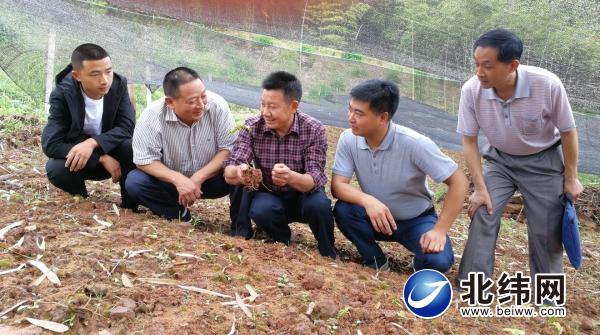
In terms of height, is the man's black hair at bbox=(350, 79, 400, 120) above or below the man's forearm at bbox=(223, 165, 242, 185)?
above

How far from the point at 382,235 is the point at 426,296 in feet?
2.97

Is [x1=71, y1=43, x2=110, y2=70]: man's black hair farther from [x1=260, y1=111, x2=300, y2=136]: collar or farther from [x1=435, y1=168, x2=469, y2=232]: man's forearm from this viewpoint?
[x1=435, y1=168, x2=469, y2=232]: man's forearm

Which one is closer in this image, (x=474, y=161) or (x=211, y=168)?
(x=474, y=161)

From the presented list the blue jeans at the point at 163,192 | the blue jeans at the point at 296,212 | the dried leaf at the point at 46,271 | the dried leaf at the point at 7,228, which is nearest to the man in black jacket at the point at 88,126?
the blue jeans at the point at 163,192

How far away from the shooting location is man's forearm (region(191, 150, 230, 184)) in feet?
13.5

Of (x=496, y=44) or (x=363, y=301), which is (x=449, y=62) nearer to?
(x=496, y=44)

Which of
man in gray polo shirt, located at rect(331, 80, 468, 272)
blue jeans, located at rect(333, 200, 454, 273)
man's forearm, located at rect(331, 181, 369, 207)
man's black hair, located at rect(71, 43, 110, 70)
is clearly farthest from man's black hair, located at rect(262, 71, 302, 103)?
man's black hair, located at rect(71, 43, 110, 70)

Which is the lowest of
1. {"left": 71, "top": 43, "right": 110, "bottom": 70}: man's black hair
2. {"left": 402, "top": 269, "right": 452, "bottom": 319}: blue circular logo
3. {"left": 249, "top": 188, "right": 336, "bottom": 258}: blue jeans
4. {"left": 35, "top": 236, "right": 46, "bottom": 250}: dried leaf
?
{"left": 402, "top": 269, "right": 452, "bottom": 319}: blue circular logo

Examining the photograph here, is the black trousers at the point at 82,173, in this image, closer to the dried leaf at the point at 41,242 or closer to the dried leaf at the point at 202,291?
the dried leaf at the point at 41,242

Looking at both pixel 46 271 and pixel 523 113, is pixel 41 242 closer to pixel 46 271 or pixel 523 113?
pixel 46 271

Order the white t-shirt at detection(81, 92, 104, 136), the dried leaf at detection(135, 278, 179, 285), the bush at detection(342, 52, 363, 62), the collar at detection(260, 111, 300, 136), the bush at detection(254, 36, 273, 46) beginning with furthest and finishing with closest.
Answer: the bush at detection(254, 36, 273, 46) → the bush at detection(342, 52, 363, 62) → the white t-shirt at detection(81, 92, 104, 136) → the collar at detection(260, 111, 300, 136) → the dried leaf at detection(135, 278, 179, 285)

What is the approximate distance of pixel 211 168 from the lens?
4.18 meters

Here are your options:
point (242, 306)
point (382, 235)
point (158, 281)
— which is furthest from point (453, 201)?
point (158, 281)

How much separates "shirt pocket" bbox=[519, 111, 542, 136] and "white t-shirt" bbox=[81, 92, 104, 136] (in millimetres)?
2844
